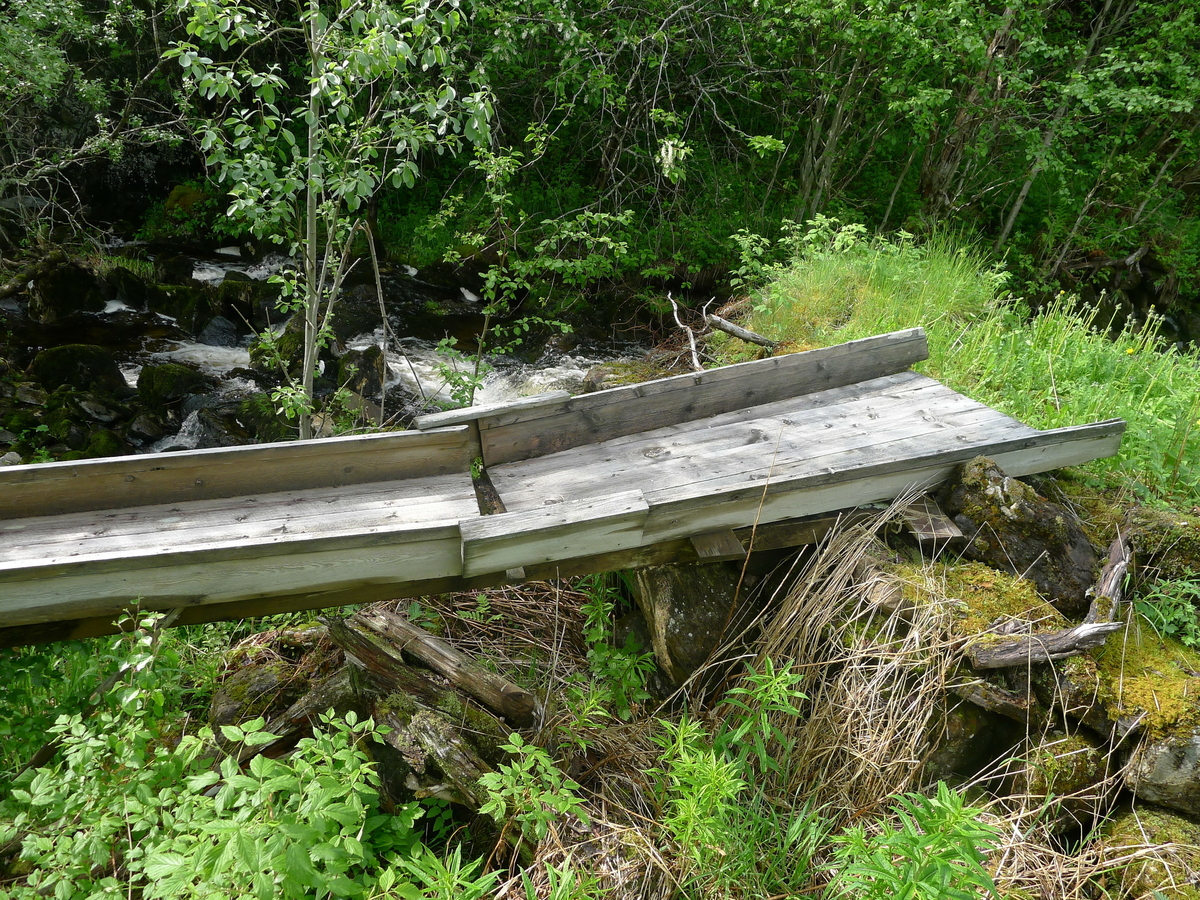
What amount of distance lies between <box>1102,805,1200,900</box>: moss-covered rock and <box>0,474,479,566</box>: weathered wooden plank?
2.50m

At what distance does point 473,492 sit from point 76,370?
5.72 m

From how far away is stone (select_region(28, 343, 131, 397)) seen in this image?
6.65 metres

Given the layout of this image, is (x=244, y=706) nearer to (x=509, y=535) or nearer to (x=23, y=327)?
(x=509, y=535)

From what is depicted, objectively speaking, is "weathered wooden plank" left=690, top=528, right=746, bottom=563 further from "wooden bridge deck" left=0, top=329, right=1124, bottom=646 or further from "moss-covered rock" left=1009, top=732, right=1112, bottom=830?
"moss-covered rock" left=1009, top=732, right=1112, bottom=830

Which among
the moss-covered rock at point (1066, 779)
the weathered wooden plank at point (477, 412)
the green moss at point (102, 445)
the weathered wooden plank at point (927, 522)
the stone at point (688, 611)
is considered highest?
the weathered wooden plank at point (477, 412)

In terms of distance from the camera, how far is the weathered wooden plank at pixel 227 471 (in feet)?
9.10

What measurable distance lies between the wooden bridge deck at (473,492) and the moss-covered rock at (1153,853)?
4.64 feet

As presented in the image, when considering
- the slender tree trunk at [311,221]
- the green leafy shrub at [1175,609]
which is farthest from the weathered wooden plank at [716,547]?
the slender tree trunk at [311,221]

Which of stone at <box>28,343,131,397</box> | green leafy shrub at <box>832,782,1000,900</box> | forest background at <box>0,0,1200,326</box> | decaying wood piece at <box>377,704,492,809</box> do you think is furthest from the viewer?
forest background at <box>0,0,1200,326</box>

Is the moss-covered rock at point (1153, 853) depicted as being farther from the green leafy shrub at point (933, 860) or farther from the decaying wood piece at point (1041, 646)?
the green leafy shrub at point (933, 860)

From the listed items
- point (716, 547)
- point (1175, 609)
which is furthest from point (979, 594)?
point (716, 547)

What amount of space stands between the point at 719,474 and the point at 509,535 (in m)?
1.10

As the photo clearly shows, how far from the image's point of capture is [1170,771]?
7.86 feet

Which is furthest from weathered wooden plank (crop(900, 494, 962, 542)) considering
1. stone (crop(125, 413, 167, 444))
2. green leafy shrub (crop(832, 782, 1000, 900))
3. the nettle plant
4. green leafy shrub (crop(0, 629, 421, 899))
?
stone (crop(125, 413, 167, 444))
